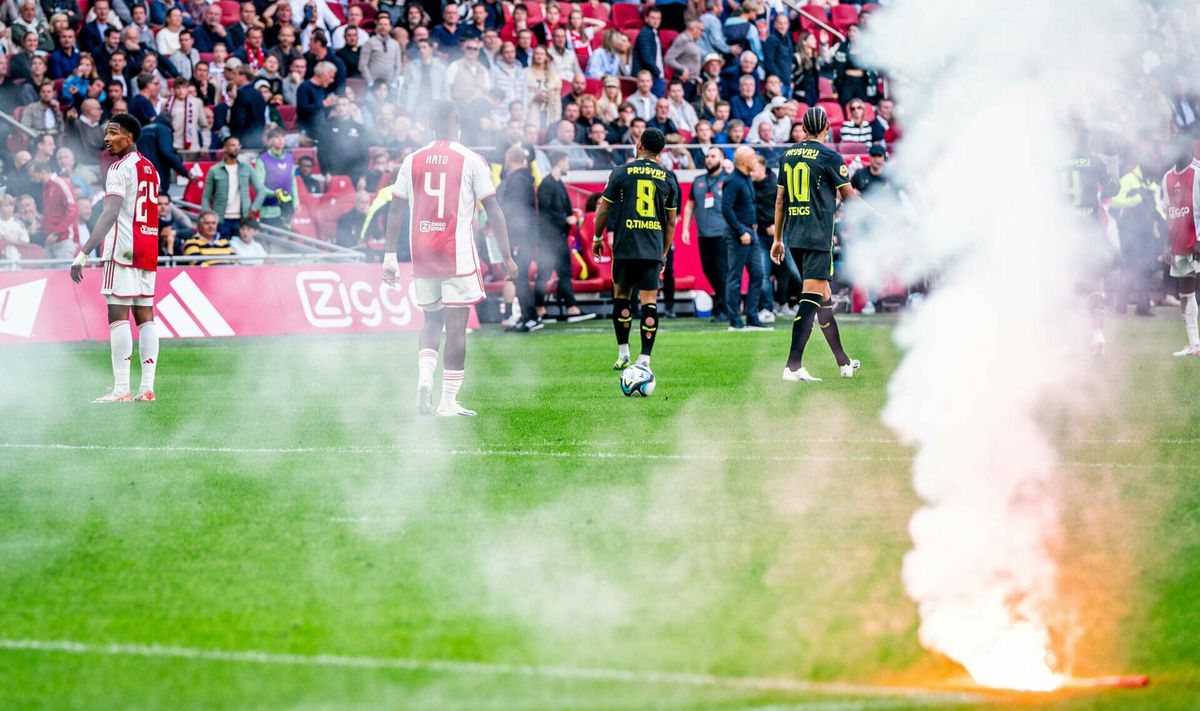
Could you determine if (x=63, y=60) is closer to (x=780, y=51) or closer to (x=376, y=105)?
(x=376, y=105)

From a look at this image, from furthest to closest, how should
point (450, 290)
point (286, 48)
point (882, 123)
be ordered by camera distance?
1. point (286, 48)
2. point (882, 123)
3. point (450, 290)

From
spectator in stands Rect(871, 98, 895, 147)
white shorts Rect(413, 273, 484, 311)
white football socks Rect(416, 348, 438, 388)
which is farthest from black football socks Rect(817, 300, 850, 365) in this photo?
spectator in stands Rect(871, 98, 895, 147)

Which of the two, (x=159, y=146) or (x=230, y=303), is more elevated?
(x=159, y=146)

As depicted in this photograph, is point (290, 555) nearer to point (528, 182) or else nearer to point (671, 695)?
point (671, 695)

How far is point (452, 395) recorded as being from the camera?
11312 mm

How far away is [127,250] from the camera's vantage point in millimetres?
12539

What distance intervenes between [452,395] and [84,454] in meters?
2.79

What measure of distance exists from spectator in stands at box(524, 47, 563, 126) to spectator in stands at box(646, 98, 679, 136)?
148 centimetres

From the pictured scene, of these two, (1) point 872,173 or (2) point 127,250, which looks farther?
(1) point 872,173

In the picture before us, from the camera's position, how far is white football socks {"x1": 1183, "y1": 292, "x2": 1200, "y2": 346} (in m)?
16.3

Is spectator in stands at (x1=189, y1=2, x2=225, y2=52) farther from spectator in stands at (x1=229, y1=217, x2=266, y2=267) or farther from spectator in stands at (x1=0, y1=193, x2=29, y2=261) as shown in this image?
spectator in stands at (x1=0, y1=193, x2=29, y2=261)

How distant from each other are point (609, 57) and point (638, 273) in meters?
11.7

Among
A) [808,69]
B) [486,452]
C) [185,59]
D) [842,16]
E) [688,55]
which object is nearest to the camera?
[486,452]

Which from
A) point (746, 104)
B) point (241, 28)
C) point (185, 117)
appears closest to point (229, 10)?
point (241, 28)
